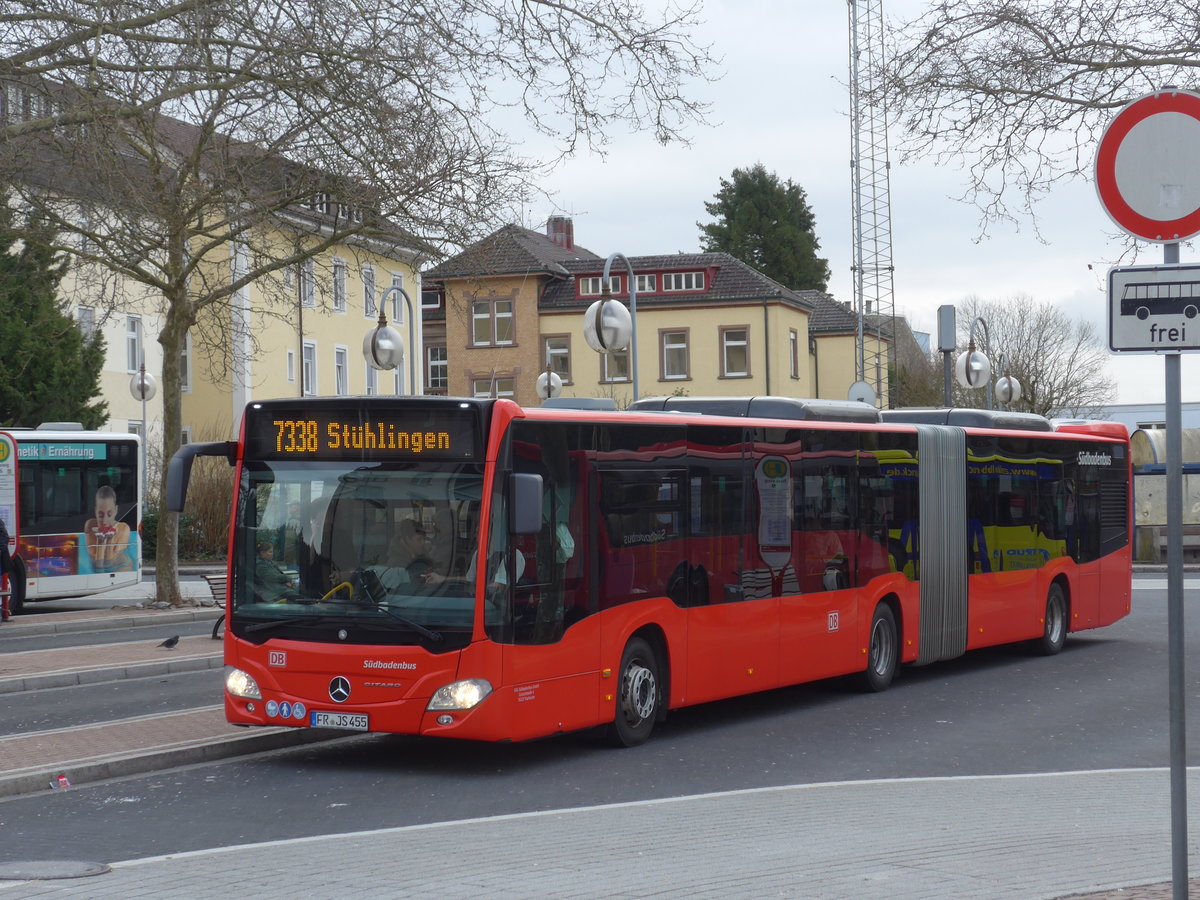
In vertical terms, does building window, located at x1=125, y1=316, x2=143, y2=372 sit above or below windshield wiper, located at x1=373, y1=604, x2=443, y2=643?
above

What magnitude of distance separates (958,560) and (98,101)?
10.3 metres

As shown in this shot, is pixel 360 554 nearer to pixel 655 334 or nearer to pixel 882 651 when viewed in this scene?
pixel 882 651

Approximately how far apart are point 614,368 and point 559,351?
3.25m

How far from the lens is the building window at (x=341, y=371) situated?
197 feet

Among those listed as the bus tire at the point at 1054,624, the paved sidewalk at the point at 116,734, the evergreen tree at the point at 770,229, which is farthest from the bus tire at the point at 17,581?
the evergreen tree at the point at 770,229

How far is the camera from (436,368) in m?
75.4

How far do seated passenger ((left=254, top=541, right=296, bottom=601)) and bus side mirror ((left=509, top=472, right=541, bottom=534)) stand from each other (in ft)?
5.58

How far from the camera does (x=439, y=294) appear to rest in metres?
74.1

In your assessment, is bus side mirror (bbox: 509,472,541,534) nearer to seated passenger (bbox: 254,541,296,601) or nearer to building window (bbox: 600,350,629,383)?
seated passenger (bbox: 254,541,296,601)

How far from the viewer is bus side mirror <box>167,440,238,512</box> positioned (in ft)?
36.9

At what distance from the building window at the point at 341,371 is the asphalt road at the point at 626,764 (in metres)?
45.0

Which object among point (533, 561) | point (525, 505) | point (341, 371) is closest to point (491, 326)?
point (341, 371)

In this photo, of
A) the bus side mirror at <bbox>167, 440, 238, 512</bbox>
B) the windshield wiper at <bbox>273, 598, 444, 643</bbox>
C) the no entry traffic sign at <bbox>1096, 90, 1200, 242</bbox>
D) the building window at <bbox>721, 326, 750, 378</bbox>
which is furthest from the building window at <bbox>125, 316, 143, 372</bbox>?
the no entry traffic sign at <bbox>1096, 90, 1200, 242</bbox>

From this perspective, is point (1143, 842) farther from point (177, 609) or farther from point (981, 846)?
point (177, 609)
